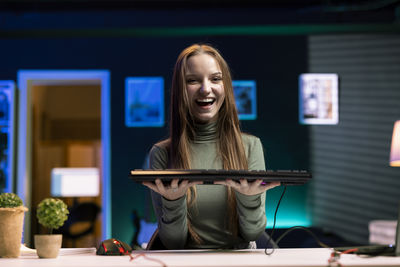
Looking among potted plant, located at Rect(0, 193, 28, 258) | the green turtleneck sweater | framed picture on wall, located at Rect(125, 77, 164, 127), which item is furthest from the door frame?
potted plant, located at Rect(0, 193, 28, 258)

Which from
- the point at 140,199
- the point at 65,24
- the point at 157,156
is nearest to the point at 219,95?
the point at 157,156

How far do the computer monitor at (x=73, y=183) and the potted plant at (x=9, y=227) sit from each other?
7.08 m

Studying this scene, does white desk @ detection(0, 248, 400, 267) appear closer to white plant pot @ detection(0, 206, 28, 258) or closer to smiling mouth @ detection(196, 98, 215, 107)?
white plant pot @ detection(0, 206, 28, 258)

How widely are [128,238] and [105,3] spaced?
9.83 ft

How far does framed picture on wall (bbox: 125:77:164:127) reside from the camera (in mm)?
6734

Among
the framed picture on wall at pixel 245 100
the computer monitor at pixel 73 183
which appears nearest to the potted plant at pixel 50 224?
the framed picture on wall at pixel 245 100

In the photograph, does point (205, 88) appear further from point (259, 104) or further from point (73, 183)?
point (73, 183)

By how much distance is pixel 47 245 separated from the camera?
5.37 feet

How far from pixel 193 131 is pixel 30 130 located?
5.14m

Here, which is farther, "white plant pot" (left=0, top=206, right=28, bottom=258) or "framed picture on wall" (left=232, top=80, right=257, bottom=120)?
"framed picture on wall" (left=232, top=80, right=257, bottom=120)

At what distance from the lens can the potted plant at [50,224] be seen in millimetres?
1637

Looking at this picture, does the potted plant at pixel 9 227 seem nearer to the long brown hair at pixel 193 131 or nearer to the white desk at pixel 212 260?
the white desk at pixel 212 260

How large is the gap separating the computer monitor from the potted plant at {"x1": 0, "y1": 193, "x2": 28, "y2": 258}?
279 inches

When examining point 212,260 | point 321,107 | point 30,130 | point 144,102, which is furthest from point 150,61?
point 212,260
